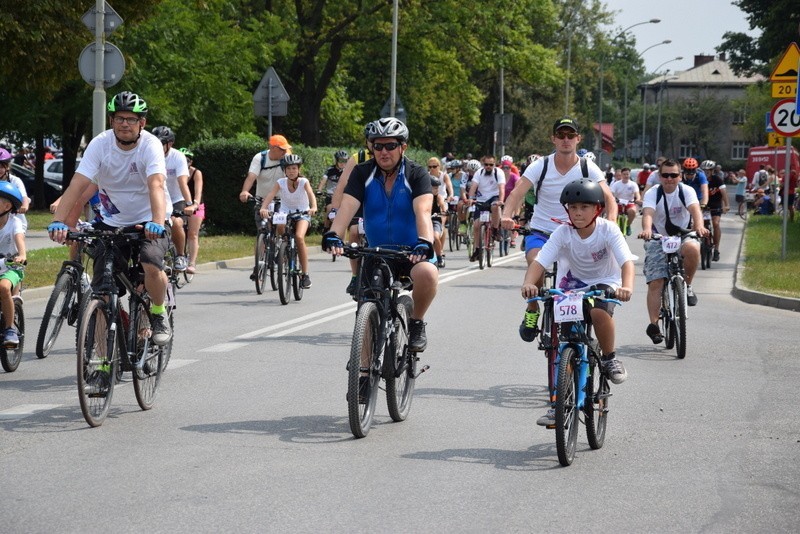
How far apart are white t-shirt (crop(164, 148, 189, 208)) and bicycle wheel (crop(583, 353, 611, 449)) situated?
696cm

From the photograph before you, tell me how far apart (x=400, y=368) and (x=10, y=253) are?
337 centimetres

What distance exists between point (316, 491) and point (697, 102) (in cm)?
13770

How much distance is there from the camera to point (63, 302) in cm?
1051

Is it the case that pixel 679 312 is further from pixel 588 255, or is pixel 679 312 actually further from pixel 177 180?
pixel 177 180

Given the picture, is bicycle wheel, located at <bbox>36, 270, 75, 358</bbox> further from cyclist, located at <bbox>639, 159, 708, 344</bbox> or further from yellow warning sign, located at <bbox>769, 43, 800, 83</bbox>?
yellow warning sign, located at <bbox>769, 43, 800, 83</bbox>

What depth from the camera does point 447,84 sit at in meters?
50.8

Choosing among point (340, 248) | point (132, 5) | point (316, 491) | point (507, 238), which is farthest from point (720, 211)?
point (316, 491)

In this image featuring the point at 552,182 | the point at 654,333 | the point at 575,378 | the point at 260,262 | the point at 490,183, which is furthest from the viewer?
the point at 490,183

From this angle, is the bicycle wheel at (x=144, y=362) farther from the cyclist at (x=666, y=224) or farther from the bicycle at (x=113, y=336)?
the cyclist at (x=666, y=224)

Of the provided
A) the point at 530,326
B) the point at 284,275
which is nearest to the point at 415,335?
the point at 530,326

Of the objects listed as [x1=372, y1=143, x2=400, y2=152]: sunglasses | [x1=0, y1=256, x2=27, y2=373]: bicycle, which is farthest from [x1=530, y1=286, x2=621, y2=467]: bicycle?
[x1=0, y1=256, x2=27, y2=373]: bicycle

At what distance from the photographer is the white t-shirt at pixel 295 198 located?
53.7 feet

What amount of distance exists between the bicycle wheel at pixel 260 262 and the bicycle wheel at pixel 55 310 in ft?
18.6

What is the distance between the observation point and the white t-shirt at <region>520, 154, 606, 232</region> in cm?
1020
